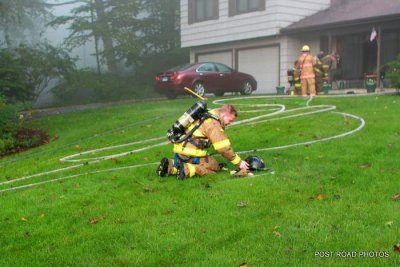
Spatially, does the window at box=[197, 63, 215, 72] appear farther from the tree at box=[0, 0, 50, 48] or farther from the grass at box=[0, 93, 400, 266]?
the tree at box=[0, 0, 50, 48]

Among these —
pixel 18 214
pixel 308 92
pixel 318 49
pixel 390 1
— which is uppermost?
pixel 390 1

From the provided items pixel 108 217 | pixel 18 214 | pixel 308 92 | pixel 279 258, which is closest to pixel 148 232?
pixel 108 217

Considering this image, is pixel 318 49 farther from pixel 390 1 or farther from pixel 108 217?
pixel 108 217

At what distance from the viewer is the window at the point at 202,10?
24625mm

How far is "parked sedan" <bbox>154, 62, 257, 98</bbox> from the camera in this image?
1855cm

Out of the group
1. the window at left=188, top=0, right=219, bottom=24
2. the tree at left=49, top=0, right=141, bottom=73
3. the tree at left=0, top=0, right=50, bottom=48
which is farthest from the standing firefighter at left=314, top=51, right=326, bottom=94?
the tree at left=0, top=0, right=50, bottom=48

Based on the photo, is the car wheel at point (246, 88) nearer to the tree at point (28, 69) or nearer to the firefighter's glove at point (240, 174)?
the tree at point (28, 69)

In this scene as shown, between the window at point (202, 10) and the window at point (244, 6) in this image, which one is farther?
the window at point (202, 10)

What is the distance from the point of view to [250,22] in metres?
22.6

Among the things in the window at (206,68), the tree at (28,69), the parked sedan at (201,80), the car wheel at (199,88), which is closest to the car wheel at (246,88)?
the parked sedan at (201,80)

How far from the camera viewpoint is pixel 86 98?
27.9m

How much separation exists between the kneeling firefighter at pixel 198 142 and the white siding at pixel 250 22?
1589 centimetres

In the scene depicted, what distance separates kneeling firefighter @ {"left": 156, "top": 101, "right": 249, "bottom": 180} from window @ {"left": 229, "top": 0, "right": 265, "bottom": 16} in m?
16.5

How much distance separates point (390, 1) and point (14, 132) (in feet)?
51.5
